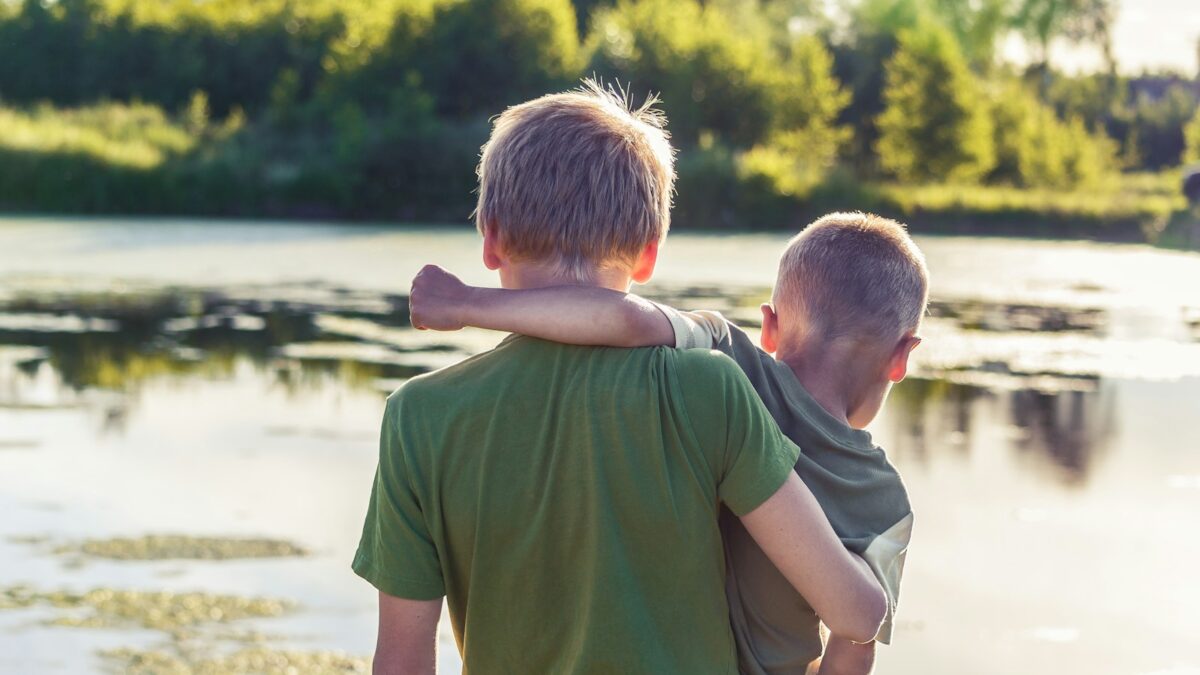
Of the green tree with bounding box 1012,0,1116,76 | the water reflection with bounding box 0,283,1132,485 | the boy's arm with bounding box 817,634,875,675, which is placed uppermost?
the green tree with bounding box 1012,0,1116,76

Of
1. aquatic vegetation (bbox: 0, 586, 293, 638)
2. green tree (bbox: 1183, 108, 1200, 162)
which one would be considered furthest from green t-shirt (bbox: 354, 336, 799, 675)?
green tree (bbox: 1183, 108, 1200, 162)

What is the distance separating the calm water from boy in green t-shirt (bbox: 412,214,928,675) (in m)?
2.34

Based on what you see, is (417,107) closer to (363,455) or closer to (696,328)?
(363,455)

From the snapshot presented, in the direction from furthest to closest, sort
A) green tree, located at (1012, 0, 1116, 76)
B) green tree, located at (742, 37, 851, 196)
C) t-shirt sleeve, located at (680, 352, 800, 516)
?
green tree, located at (1012, 0, 1116, 76) → green tree, located at (742, 37, 851, 196) → t-shirt sleeve, located at (680, 352, 800, 516)

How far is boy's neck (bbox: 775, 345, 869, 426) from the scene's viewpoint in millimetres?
1866

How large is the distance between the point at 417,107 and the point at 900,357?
30311mm

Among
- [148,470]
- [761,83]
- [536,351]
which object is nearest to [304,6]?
[761,83]

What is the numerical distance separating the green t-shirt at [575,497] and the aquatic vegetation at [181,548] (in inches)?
137

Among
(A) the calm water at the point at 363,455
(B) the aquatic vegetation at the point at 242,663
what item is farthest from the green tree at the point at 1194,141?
(B) the aquatic vegetation at the point at 242,663

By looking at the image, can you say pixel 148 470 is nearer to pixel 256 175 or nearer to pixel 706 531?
pixel 706 531

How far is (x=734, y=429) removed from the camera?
160 centimetres

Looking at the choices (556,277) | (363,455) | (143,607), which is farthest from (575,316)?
(363,455)

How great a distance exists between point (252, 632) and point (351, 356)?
6.21 metres

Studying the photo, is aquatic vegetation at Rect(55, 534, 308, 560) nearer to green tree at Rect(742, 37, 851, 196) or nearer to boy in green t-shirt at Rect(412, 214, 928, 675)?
boy in green t-shirt at Rect(412, 214, 928, 675)
